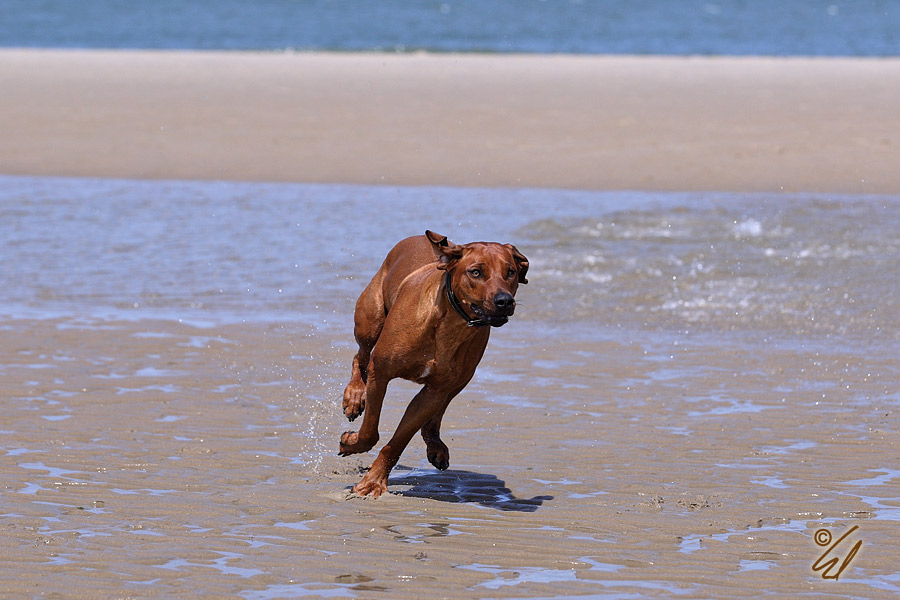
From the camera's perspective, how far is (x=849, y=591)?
5254mm

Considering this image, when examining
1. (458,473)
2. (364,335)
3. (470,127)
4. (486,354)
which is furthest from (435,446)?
(470,127)

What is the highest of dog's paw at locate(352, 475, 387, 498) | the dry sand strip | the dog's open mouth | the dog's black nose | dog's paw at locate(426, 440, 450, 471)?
the dry sand strip

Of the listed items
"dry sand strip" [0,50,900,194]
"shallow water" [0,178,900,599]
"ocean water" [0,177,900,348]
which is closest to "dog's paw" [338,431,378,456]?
"shallow water" [0,178,900,599]

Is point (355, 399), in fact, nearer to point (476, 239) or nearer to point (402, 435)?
point (402, 435)

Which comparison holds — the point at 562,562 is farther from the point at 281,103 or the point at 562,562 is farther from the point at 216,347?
the point at 281,103

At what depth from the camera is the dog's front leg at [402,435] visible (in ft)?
20.9

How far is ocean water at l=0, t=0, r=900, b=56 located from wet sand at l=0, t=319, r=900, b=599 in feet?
97.1

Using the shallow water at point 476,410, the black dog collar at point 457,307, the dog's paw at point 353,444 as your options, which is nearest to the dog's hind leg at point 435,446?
the shallow water at point 476,410

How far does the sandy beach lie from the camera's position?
18.7 feet

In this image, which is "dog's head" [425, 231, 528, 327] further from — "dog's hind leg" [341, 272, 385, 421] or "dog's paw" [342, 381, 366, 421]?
"dog's paw" [342, 381, 366, 421]

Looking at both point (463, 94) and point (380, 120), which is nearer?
point (380, 120)

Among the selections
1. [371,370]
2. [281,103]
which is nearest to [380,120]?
[281,103]

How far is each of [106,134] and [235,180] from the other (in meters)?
3.68

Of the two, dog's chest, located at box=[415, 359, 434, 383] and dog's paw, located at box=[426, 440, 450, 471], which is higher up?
dog's chest, located at box=[415, 359, 434, 383]
